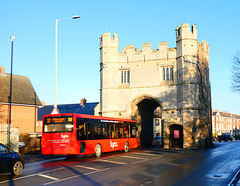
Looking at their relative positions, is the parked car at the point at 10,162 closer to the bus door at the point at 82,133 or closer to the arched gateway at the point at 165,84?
the bus door at the point at 82,133

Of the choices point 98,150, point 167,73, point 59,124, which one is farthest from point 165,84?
point 59,124

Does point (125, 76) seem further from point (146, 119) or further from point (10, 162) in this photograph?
point (10, 162)

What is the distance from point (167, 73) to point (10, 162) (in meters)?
25.6

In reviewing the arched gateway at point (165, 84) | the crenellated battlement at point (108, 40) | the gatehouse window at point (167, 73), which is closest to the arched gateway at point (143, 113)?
the arched gateway at point (165, 84)

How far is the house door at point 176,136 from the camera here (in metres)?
34.8

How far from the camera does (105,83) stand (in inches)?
1442

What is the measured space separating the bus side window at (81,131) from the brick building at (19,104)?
23707 mm

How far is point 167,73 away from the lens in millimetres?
35531

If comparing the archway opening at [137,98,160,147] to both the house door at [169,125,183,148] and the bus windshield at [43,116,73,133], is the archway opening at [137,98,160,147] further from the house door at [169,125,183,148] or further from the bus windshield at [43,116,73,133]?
the bus windshield at [43,116,73,133]

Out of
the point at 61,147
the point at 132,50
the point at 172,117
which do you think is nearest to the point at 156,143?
the point at 172,117

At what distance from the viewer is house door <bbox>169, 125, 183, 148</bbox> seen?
1368 inches

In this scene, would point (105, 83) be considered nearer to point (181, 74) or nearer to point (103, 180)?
point (181, 74)

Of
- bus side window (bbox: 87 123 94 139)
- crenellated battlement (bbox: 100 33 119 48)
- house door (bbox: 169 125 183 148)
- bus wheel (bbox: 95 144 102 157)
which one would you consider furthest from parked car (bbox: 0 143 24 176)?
crenellated battlement (bbox: 100 33 119 48)

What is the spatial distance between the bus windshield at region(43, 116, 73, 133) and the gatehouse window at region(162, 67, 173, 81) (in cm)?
1891
